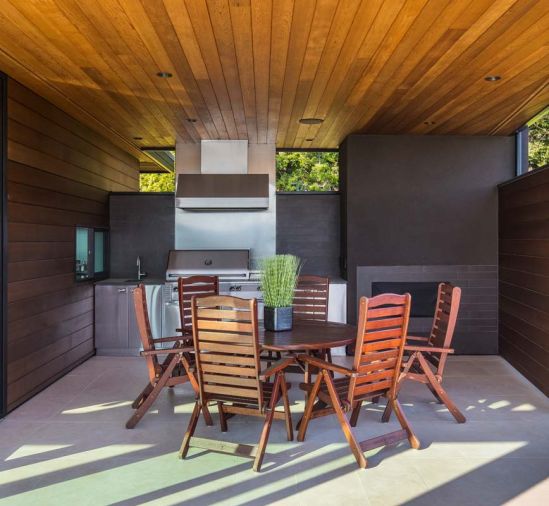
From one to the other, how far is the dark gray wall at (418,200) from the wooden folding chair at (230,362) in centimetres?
325

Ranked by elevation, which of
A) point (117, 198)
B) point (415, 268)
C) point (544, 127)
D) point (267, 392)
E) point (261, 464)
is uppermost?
point (544, 127)

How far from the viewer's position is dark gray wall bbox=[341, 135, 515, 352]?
6.17 m

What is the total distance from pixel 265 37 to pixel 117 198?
13.3 ft

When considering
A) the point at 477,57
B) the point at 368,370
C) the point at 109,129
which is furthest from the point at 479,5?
the point at 109,129

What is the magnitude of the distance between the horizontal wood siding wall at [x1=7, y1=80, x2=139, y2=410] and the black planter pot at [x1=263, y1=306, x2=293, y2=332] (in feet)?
6.57

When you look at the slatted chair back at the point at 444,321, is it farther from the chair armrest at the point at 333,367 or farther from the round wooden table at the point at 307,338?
the chair armrest at the point at 333,367

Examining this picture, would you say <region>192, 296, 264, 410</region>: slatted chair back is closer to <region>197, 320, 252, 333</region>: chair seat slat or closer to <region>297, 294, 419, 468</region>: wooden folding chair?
<region>197, 320, 252, 333</region>: chair seat slat

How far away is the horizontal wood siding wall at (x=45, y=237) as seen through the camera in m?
4.29

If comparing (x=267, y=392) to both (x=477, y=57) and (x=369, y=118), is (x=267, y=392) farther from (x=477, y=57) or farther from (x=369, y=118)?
(x=369, y=118)

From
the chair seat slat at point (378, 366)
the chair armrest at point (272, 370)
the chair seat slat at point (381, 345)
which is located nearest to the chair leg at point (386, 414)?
the chair seat slat at point (378, 366)

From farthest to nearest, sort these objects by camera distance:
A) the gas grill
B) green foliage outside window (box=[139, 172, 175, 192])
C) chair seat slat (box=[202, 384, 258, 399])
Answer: green foliage outside window (box=[139, 172, 175, 192])
the gas grill
chair seat slat (box=[202, 384, 258, 399])

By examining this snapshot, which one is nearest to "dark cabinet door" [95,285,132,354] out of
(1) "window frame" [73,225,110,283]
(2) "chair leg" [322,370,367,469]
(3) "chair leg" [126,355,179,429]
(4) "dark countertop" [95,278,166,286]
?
(4) "dark countertop" [95,278,166,286]

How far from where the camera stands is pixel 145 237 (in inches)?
272

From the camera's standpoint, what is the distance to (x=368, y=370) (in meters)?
3.11
